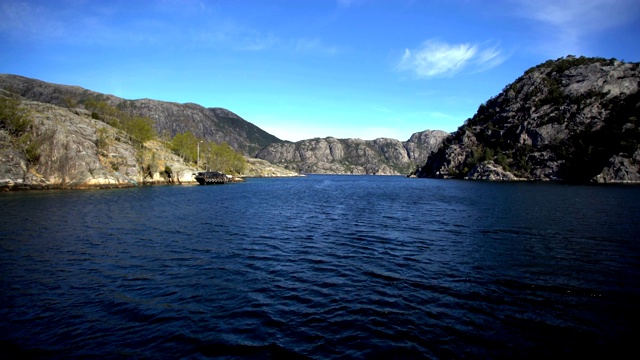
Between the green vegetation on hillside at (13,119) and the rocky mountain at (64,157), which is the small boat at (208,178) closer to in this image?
the rocky mountain at (64,157)

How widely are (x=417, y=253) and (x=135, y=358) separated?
65.1 ft

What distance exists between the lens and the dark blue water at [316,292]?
11.9 meters

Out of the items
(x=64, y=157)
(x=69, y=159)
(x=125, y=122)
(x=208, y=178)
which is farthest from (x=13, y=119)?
(x=125, y=122)

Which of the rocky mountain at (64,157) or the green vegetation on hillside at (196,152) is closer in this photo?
the rocky mountain at (64,157)

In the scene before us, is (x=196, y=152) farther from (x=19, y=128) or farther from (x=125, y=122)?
(x=19, y=128)

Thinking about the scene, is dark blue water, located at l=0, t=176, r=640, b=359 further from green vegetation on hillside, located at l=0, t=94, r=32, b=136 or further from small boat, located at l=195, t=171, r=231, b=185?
small boat, located at l=195, t=171, r=231, b=185

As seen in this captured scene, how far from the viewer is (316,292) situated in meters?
17.1

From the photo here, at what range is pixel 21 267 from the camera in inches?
806

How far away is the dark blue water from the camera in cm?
1186

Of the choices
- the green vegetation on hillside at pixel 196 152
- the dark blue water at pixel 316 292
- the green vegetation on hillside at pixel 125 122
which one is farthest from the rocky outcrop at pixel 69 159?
the dark blue water at pixel 316 292

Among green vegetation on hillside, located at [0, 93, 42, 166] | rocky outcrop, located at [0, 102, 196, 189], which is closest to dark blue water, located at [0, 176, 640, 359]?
rocky outcrop, located at [0, 102, 196, 189]

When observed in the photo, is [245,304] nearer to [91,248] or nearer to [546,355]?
[546,355]

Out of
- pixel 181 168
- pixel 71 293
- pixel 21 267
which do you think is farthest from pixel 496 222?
pixel 181 168

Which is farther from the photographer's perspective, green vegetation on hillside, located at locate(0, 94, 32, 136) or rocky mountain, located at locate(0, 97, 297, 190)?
green vegetation on hillside, located at locate(0, 94, 32, 136)
